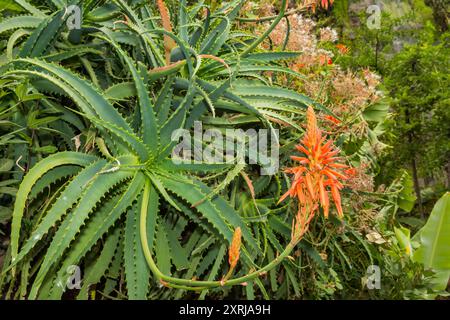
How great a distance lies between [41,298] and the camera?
1.43 m

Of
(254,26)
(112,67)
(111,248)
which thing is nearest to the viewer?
(111,248)

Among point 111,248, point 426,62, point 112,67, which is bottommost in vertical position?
point 111,248

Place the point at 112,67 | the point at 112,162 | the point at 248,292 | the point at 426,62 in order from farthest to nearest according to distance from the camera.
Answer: the point at 426,62
the point at 112,67
the point at 248,292
the point at 112,162

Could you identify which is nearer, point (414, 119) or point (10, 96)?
point (10, 96)

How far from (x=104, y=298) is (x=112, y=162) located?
555mm

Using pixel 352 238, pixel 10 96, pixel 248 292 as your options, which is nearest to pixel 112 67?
pixel 10 96

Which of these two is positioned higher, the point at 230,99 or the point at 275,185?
the point at 230,99

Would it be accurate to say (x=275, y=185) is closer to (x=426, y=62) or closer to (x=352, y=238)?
(x=352, y=238)

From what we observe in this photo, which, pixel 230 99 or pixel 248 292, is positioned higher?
pixel 230 99

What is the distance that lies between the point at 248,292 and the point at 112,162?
64cm

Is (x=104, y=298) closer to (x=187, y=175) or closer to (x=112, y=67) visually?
(x=187, y=175)

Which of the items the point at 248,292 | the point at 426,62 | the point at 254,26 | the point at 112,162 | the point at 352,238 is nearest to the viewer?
the point at 112,162

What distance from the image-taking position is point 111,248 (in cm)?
153

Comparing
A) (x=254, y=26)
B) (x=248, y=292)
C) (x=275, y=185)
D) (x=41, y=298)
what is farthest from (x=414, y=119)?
(x=41, y=298)
